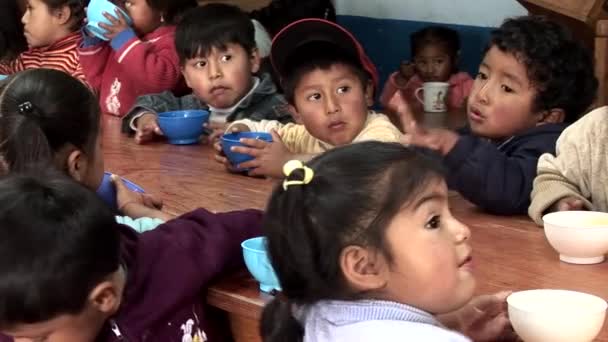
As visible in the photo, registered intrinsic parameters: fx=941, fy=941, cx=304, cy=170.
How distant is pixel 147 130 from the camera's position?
2496 millimetres

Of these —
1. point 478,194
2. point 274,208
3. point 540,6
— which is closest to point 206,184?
point 478,194

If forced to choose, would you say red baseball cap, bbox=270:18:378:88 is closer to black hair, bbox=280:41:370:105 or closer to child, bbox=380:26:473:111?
black hair, bbox=280:41:370:105

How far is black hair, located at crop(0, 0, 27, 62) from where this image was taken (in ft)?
11.5

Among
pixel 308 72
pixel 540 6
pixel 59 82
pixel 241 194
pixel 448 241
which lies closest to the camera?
pixel 448 241

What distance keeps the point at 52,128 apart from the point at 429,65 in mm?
2694

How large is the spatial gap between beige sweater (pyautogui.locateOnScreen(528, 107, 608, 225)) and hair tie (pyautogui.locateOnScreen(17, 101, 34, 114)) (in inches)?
33.9

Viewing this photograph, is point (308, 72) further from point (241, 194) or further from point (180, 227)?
point (180, 227)

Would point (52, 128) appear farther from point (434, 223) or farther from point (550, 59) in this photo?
point (550, 59)

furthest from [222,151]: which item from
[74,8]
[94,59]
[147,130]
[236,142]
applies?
[74,8]

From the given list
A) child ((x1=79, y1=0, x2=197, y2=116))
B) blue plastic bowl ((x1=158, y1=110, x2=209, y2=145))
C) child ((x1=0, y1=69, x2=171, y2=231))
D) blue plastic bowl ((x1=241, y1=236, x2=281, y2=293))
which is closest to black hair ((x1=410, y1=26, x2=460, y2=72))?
child ((x1=79, y1=0, x2=197, y2=116))

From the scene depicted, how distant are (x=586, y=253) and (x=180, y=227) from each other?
2.02 feet

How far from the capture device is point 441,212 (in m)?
1.15

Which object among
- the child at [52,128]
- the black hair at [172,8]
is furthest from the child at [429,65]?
the child at [52,128]

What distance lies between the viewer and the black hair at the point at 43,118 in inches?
59.8
